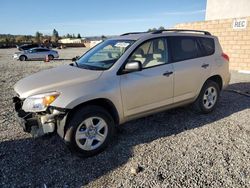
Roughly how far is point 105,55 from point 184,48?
1.59 m

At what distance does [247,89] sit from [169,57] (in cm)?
472

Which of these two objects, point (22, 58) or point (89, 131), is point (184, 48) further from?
point (22, 58)

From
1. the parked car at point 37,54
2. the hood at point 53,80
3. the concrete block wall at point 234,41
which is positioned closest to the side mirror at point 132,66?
the hood at point 53,80

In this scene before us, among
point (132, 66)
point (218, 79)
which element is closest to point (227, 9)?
point (218, 79)

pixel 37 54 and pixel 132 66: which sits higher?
pixel 132 66

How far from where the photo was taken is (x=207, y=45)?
196 inches

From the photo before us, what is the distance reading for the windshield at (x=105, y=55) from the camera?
12.4 ft

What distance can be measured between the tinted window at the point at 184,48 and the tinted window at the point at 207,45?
18 cm

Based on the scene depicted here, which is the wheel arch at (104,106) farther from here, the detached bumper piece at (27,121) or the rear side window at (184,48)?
the rear side window at (184,48)

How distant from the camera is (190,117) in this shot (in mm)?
4969

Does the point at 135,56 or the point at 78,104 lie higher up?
the point at 135,56

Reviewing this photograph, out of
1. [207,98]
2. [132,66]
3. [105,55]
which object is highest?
[105,55]

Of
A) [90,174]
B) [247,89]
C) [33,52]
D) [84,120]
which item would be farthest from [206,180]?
[33,52]

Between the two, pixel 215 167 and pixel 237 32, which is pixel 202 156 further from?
pixel 237 32
